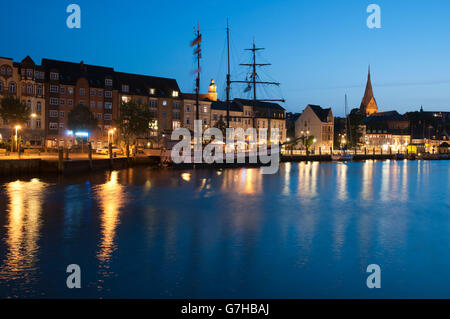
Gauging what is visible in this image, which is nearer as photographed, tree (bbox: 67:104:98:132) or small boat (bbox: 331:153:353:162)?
tree (bbox: 67:104:98:132)

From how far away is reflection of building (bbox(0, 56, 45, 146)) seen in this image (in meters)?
67.4

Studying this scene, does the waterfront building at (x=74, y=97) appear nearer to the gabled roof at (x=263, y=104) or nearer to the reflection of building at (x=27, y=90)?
the reflection of building at (x=27, y=90)

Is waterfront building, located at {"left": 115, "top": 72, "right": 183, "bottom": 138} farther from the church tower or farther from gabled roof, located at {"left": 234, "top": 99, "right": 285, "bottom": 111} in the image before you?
the church tower

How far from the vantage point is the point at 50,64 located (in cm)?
7688

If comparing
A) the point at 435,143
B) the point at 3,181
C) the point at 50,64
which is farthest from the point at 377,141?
the point at 3,181

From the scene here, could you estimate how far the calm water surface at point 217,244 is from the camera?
1249cm

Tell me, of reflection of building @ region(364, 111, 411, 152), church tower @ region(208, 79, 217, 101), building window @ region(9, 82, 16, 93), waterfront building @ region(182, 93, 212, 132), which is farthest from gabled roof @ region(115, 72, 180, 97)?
reflection of building @ region(364, 111, 411, 152)

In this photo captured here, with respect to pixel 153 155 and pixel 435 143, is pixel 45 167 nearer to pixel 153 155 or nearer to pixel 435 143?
pixel 153 155

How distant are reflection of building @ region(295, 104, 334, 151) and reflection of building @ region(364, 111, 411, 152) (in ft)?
102

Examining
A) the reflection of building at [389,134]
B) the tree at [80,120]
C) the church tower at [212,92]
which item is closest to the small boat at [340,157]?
the church tower at [212,92]

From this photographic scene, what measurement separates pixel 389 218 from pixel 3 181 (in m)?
33.0

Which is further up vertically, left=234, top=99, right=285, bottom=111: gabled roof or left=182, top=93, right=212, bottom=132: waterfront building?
left=234, top=99, right=285, bottom=111: gabled roof

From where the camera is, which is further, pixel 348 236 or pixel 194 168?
pixel 194 168

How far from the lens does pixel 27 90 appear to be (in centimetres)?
7044
